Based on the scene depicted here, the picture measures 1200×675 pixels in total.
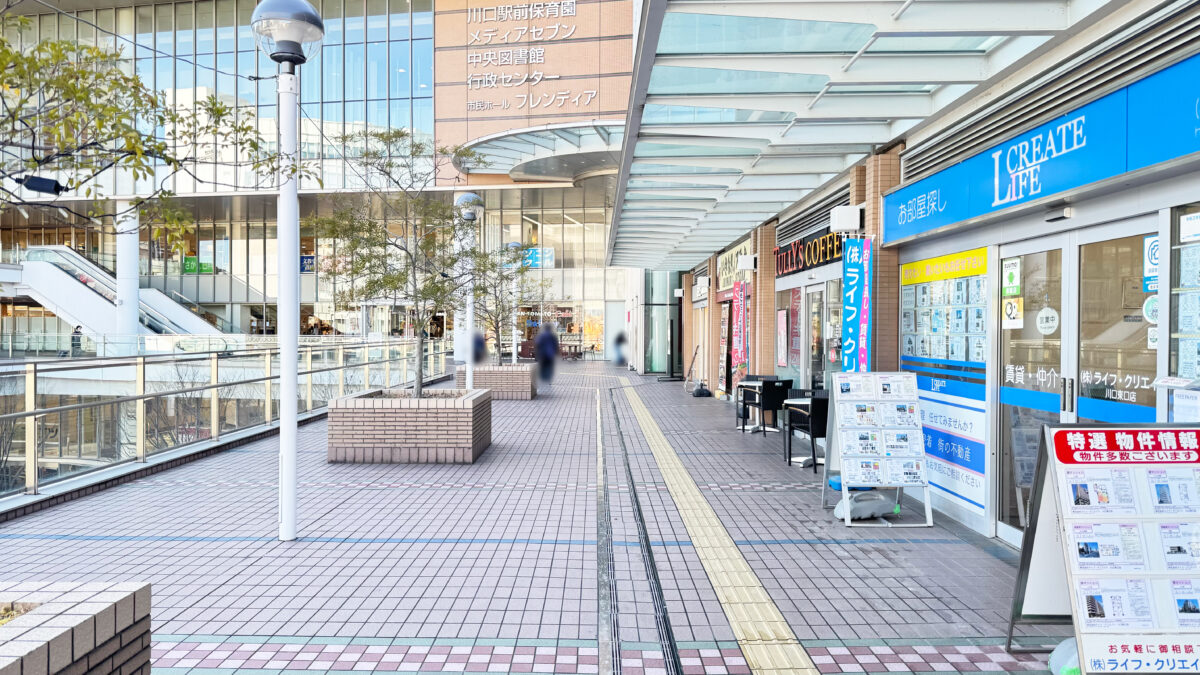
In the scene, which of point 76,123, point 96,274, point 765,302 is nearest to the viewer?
point 76,123

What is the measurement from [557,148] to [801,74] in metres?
19.3

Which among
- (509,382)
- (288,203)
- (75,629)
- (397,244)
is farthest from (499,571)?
(509,382)

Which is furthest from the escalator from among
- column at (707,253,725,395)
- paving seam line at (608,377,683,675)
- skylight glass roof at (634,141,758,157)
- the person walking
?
paving seam line at (608,377,683,675)

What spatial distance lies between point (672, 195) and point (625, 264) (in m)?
11.5

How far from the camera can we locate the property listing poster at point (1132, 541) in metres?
3.04

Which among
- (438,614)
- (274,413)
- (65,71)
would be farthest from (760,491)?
(274,413)

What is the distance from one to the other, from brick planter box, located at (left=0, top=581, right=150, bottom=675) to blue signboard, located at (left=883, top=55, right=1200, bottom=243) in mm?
4738

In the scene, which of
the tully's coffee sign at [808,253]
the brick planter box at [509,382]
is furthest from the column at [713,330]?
the tully's coffee sign at [808,253]

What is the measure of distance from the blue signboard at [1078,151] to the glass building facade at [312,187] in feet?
72.4

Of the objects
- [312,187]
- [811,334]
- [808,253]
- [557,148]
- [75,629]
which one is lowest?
[75,629]

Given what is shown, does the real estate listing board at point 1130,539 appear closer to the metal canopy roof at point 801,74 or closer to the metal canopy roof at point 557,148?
the metal canopy roof at point 801,74

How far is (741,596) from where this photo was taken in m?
4.31

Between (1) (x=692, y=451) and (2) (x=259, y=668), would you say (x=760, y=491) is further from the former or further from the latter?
(2) (x=259, y=668)

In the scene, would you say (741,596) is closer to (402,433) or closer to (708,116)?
(708,116)
